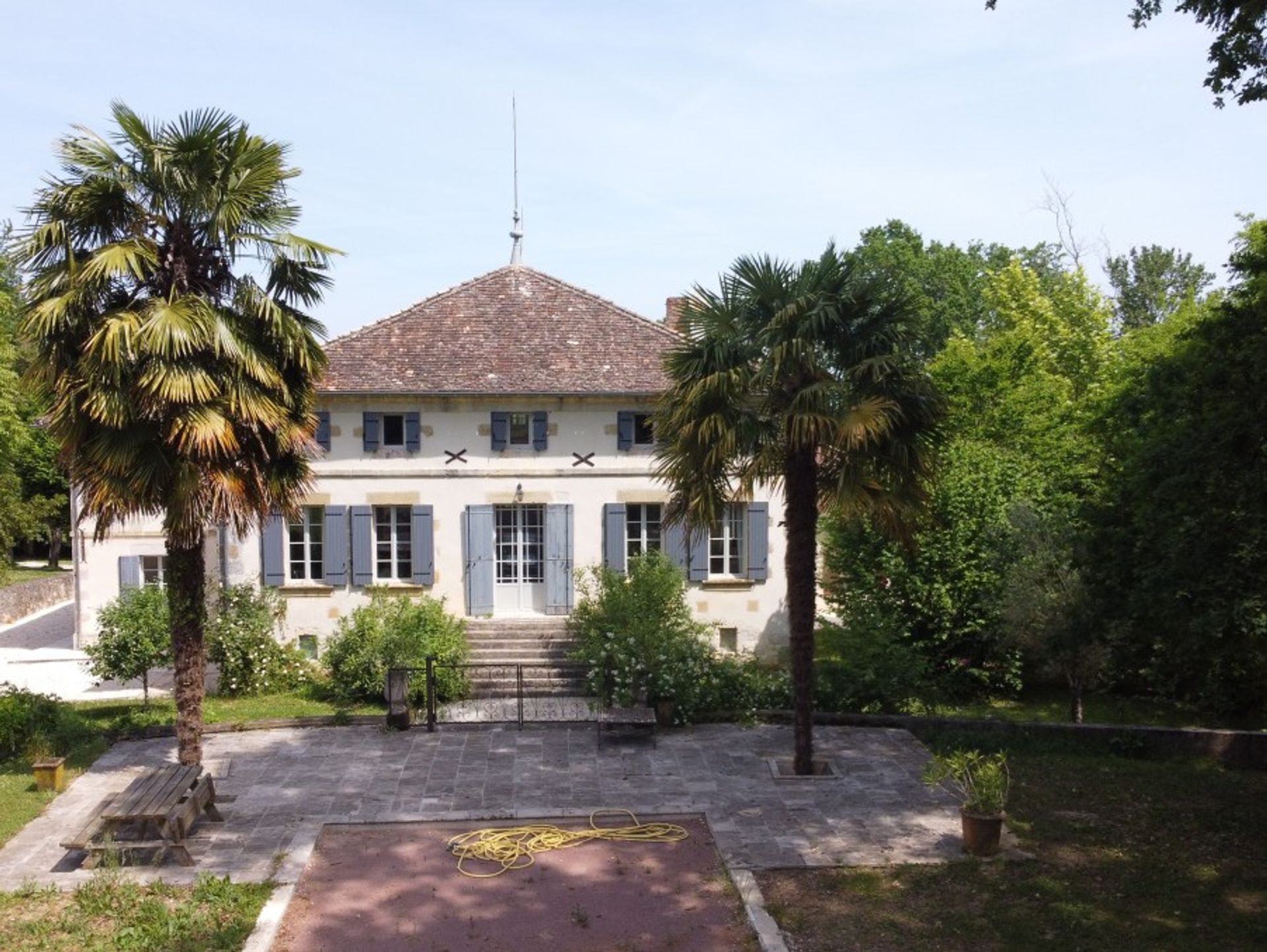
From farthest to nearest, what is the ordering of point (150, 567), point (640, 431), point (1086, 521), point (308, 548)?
1. point (150, 567)
2. point (640, 431)
3. point (308, 548)
4. point (1086, 521)

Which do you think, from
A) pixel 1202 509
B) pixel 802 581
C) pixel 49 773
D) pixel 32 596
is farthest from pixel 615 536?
pixel 32 596

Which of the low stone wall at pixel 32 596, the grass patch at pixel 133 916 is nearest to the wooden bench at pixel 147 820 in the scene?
the grass patch at pixel 133 916

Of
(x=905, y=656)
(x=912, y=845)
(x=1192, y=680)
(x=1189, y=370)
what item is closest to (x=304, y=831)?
(x=912, y=845)

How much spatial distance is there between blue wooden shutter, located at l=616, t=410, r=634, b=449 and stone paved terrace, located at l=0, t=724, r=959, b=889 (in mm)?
6456

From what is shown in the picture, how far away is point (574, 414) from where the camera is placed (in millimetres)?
20562

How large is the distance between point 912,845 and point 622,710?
16.9 feet

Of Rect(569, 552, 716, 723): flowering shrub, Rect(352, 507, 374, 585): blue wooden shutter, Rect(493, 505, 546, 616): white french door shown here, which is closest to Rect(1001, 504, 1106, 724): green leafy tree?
Rect(569, 552, 716, 723): flowering shrub

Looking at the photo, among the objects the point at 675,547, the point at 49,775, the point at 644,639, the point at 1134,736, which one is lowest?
the point at 1134,736

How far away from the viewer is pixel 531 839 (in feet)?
37.1

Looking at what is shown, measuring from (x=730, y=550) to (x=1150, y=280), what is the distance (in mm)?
39948

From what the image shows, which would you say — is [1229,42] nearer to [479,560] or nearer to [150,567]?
[479,560]

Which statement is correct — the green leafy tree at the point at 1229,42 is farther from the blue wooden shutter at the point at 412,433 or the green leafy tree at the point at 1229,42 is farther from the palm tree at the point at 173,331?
the blue wooden shutter at the point at 412,433

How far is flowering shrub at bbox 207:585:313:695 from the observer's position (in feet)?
62.1

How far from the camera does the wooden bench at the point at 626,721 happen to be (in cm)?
1472
